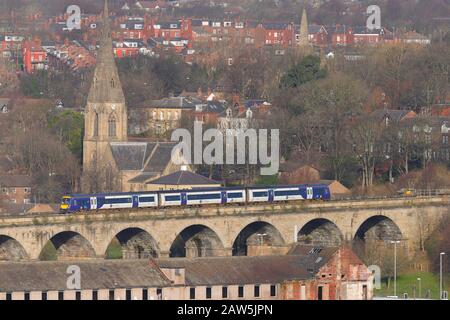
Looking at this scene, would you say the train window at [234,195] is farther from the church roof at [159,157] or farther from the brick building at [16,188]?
the brick building at [16,188]

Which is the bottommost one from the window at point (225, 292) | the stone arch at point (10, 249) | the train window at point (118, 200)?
the stone arch at point (10, 249)

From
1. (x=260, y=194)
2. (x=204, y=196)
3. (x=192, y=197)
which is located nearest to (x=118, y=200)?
(x=192, y=197)

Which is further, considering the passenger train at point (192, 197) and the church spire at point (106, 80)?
the church spire at point (106, 80)

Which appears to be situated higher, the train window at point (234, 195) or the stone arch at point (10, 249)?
the train window at point (234, 195)

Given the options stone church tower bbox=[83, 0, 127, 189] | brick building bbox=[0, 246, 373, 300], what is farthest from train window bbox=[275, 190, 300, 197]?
brick building bbox=[0, 246, 373, 300]

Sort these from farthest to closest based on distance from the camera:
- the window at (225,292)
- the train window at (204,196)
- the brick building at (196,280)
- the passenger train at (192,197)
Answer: the train window at (204,196) < the passenger train at (192,197) < the window at (225,292) < the brick building at (196,280)

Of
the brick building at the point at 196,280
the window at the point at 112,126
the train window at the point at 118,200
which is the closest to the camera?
the brick building at the point at 196,280

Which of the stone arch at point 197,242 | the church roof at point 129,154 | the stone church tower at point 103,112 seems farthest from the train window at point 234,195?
the stone church tower at point 103,112

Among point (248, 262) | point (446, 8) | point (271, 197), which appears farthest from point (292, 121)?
point (446, 8)
